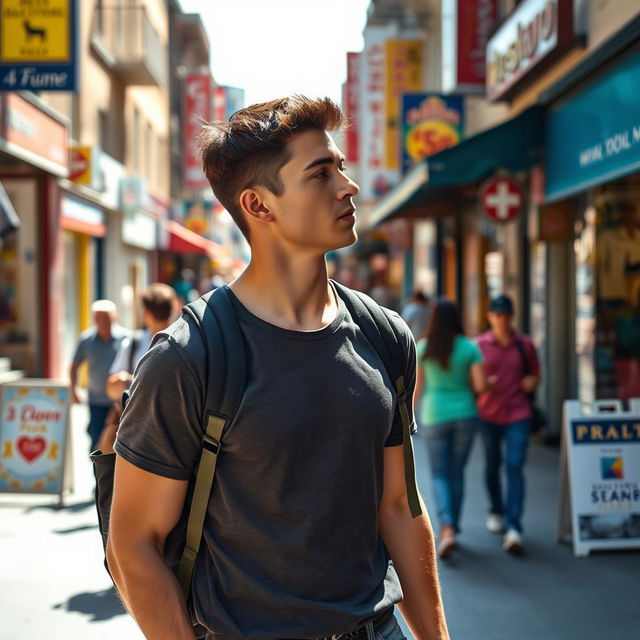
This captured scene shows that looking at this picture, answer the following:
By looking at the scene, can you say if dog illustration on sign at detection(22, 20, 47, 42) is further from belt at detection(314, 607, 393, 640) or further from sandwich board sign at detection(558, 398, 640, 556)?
belt at detection(314, 607, 393, 640)

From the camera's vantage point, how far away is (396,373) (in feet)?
7.05

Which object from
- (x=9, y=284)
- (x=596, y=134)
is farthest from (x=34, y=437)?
(x=9, y=284)

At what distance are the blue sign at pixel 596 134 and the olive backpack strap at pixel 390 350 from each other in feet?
19.4

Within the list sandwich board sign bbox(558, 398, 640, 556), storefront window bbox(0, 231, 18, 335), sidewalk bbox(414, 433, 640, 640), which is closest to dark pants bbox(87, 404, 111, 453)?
sidewalk bbox(414, 433, 640, 640)

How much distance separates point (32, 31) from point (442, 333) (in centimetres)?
624

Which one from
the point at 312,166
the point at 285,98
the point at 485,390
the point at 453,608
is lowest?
the point at 453,608

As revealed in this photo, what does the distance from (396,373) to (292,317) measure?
0.29 m

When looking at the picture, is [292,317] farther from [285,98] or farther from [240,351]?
[285,98]

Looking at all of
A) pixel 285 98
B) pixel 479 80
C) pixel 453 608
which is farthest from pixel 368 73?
pixel 285 98

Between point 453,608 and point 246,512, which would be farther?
point 453,608

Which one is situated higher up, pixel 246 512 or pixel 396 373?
pixel 396 373

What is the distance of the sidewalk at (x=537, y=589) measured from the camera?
5.09m

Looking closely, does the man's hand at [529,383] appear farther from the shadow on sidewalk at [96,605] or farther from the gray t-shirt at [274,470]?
the gray t-shirt at [274,470]

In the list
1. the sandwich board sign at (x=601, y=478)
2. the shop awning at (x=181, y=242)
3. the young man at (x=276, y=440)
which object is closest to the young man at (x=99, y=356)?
the sandwich board sign at (x=601, y=478)
